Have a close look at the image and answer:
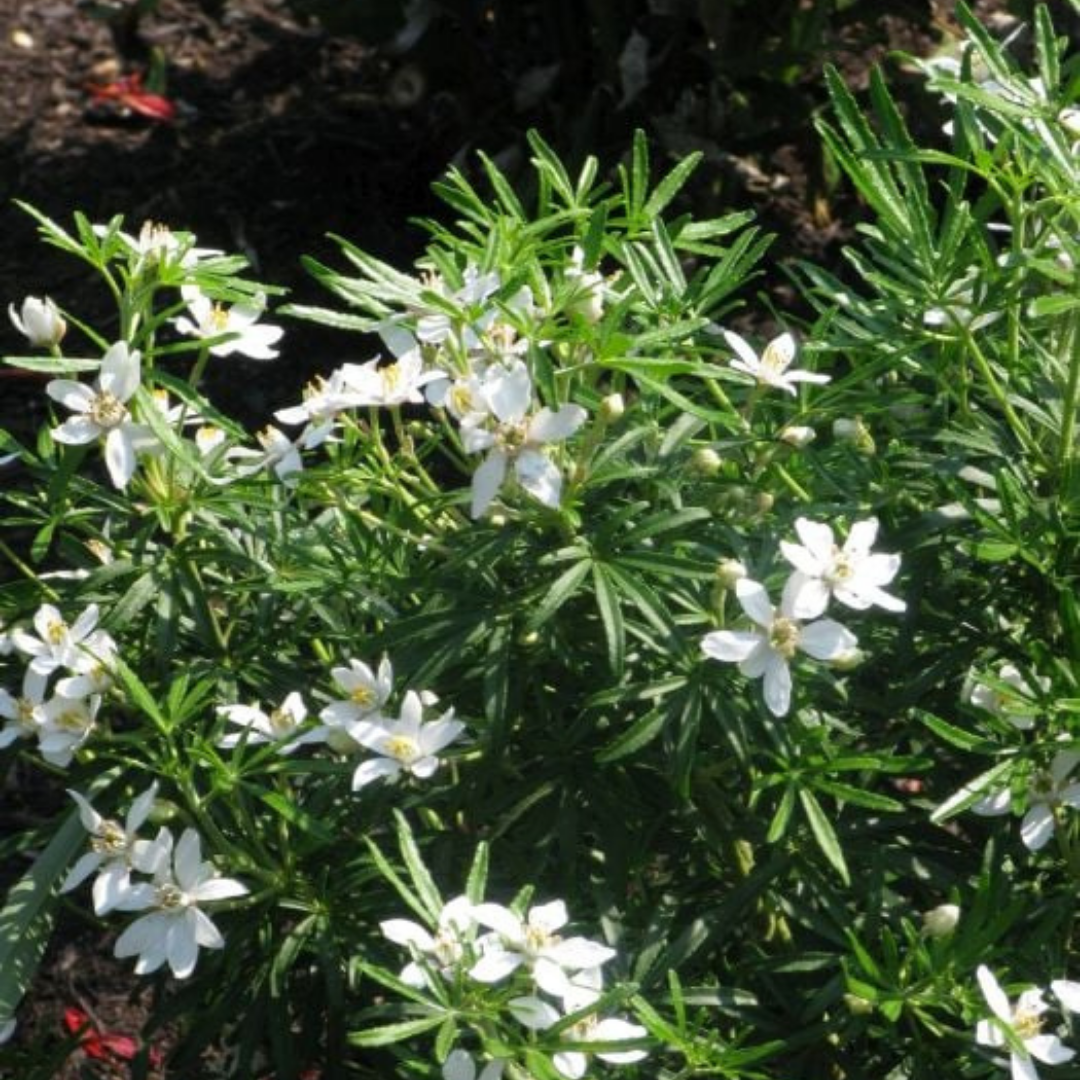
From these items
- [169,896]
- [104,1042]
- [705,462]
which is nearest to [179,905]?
[169,896]

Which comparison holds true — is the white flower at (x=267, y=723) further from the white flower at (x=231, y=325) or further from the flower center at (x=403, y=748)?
the white flower at (x=231, y=325)

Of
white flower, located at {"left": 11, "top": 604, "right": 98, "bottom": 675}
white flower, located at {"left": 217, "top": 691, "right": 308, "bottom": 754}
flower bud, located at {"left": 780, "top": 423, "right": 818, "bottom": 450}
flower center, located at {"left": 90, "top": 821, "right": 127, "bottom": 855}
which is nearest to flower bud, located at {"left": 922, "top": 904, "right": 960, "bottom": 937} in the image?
flower bud, located at {"left": 780, "top": 423, "right": 818, "bottom": 450}

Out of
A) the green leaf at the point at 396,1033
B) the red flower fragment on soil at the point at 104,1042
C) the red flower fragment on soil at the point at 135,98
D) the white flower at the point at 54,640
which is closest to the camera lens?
the green leaf at the point at 396,1033

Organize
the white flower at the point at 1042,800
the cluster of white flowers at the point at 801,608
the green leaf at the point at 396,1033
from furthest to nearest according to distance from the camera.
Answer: the white flower at the point at 1042,800 → the cluster of white flowers at the point at 801,608 → the green leaf at the point at 396,1033

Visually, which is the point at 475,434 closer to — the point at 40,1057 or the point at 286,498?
the point at 286,498

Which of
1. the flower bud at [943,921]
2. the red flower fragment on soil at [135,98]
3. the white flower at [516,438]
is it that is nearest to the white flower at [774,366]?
the white flower at [516,438]

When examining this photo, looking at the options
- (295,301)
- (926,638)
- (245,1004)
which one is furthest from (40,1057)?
(295,301)

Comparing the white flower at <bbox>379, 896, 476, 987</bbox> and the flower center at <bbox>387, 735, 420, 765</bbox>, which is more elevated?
the flower center at <bbox>387, 735, 420, 765</bbox>

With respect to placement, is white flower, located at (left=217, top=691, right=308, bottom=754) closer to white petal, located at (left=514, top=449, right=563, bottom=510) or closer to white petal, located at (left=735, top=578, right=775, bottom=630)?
white petal, located at (left=514, top=449, right=563, bottom=510)
